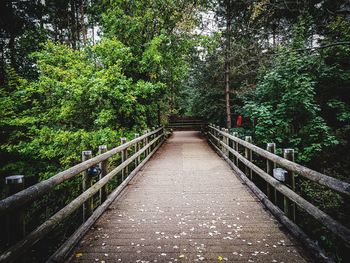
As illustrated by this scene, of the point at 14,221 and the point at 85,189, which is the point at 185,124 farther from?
the point at 14,221

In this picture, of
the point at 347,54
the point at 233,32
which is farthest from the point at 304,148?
the point at 233,32

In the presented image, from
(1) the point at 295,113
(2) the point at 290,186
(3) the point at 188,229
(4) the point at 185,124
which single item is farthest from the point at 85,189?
(4) the point at 185,124

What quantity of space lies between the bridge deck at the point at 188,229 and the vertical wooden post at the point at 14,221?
33.3 inches

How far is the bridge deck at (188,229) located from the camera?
10.2 feet

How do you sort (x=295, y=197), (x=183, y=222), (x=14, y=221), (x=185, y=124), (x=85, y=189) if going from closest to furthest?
(x=14, y=221), (x=295, y=197), (x=183, y=222), (x=85, y=189), (x=185, y=124)

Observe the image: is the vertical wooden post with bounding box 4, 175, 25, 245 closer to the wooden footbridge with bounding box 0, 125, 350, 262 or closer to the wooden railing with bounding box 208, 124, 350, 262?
the wooden footbridge with bounding box 0, 125, 350, 262

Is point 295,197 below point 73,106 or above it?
below

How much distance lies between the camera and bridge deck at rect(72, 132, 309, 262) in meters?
3.11

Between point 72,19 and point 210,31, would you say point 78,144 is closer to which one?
point 210,31

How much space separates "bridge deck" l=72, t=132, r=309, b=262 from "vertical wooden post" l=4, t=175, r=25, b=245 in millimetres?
846

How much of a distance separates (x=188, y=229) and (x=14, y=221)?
2.32 metres

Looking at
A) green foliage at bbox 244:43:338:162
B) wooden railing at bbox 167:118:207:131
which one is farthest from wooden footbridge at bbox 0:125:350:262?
wooden railing at bbox 167:118:207:131

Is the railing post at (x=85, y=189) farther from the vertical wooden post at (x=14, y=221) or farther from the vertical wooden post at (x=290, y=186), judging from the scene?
the vertical wooden post at (x=290, y=186)

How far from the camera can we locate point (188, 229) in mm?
3830
